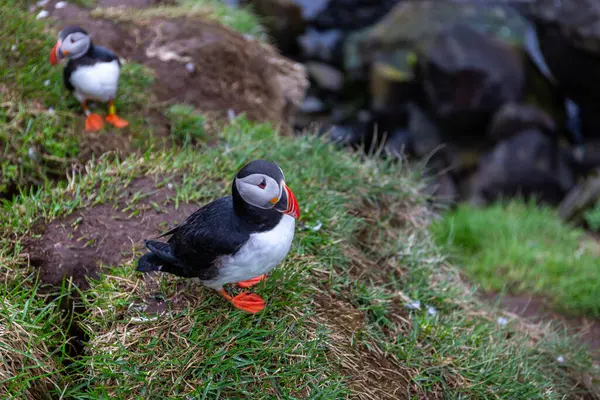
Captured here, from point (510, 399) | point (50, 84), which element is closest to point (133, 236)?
point (50, 84)

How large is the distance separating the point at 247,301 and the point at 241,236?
41 cm

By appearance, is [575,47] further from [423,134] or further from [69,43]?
[69,43]

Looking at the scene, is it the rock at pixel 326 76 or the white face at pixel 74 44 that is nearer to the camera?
the white face at pixel 74 44

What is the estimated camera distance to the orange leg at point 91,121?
12.2ft

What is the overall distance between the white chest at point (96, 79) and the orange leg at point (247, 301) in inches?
68.6

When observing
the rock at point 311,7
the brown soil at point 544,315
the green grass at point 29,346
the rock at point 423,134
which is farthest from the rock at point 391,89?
the green grass at point 29,346

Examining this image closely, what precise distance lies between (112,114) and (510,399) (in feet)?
9.65

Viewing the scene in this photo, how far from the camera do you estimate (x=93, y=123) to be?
373 centimetres

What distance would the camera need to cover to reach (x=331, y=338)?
2.68m

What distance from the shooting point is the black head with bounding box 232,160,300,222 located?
2271 mm

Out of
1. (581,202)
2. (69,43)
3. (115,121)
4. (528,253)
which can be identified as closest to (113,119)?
(115,121)

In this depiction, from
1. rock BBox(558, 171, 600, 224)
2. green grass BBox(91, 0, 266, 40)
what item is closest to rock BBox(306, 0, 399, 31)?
green grass BBox(91, 0, 266, 40)

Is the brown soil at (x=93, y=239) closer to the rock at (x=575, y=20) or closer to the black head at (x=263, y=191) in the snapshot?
the black head at (x=263, y=191)

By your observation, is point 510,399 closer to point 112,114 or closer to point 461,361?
point 461,361
